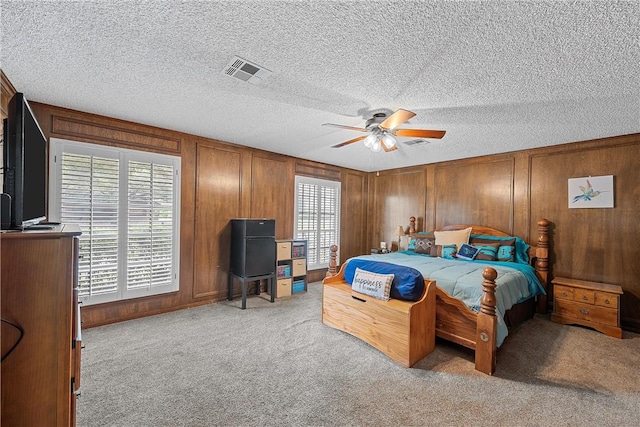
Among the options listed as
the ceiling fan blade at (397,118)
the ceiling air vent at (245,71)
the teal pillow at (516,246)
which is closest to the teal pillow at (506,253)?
the teal pillow at (516,246)

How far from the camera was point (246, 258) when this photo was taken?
3.92 m

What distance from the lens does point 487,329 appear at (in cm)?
238

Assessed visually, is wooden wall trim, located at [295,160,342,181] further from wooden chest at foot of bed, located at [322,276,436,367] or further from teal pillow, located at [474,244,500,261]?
teal pillow, located at [474,244,500,261]

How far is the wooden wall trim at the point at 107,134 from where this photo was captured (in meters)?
2.99

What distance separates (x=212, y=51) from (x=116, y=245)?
2605 mm

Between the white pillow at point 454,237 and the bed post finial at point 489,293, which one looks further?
the white pillow at point 454,237

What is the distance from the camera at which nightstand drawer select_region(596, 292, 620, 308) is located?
314cm

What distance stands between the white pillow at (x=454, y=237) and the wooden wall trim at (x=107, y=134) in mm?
4244

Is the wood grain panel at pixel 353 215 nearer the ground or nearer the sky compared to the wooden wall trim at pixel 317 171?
nearer the ground

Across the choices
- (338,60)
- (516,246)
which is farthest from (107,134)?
(516,246)

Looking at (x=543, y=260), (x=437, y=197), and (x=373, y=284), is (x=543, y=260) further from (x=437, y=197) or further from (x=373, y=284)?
(x=373, y=284)

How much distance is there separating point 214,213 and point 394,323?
2.94m

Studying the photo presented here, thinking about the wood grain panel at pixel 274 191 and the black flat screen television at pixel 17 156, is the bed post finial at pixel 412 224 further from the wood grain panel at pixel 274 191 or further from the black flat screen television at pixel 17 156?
the black flat screen television at pixel 17 156

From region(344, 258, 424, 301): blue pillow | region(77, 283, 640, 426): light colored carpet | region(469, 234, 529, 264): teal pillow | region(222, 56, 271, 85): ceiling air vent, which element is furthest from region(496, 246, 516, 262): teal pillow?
region(222, 56, 271, 85): ceiling air vent
